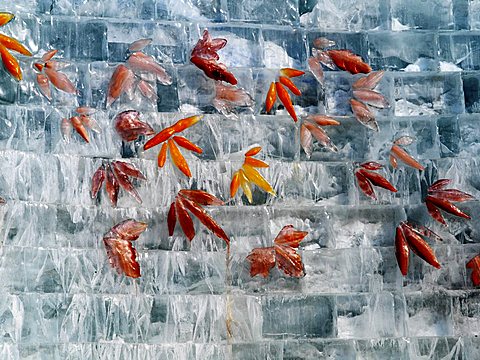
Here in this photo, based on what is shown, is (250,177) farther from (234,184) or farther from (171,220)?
(171,220)

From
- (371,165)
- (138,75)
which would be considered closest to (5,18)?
(138,75)

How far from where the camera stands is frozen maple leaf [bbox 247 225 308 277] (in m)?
2.58

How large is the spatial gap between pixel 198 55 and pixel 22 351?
3.72 feet

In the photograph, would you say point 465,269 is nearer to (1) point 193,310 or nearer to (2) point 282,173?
(2) point 282,173

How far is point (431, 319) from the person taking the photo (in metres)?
2.64

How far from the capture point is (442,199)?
105 inches

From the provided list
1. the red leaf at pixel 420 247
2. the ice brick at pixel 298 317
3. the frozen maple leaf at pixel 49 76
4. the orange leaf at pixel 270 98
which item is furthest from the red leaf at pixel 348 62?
the frozen maple leaf at pixel 49 76

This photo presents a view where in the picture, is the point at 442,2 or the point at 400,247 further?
the point at 442,2

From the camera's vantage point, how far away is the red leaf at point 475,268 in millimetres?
2660

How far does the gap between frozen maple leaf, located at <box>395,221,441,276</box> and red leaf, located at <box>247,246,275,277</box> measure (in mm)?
442

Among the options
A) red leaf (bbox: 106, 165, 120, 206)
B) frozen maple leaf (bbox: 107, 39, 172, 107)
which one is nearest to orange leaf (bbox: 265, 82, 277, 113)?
frozen maple leaf (bbox: 107, 39, 172, 107)

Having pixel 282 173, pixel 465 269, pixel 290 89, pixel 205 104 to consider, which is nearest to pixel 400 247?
pixel 465 269

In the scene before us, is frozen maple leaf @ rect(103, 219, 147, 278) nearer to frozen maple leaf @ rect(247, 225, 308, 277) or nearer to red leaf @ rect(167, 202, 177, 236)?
red leaf @ rect(167, 202, 177, 236)

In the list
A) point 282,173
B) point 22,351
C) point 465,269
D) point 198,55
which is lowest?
point 22,351
